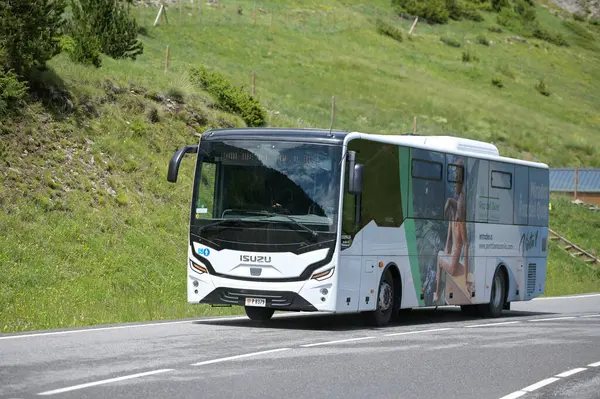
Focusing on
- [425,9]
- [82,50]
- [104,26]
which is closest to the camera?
[82,50]

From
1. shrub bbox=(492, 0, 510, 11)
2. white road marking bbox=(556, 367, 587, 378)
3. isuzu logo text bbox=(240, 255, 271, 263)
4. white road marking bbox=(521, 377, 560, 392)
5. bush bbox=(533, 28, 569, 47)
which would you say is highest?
shrub bbox=(492, 0, 510, 11)

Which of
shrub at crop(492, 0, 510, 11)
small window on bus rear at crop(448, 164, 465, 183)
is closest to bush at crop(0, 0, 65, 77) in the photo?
small window on bus rear at crop(448, 164, 465, 183)

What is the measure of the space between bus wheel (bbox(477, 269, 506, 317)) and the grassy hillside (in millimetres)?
5773

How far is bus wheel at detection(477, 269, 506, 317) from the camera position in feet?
76.0

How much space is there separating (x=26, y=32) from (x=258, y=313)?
42.4 feet

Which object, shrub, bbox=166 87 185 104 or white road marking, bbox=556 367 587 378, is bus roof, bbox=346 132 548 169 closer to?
white road marking, bbox=556 367 587 378

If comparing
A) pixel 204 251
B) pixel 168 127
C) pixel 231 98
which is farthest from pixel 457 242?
pixel 231 98

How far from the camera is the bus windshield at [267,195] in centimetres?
1708

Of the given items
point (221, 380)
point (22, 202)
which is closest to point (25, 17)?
point (22, 202)

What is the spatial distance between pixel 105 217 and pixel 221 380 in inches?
693

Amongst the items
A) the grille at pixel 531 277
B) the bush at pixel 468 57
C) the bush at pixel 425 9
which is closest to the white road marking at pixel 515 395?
the grille at pixel 531 277

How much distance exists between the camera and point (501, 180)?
23.5 meters

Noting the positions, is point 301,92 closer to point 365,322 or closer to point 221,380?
point 365,322

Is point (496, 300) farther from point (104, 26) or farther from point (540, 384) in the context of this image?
point (104, 26)
